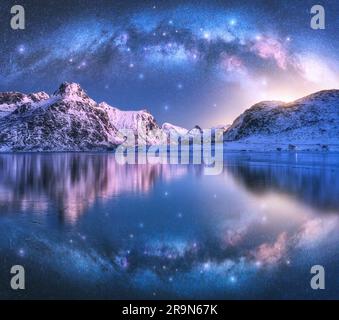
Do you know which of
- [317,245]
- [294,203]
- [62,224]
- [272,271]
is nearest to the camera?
[272,271]

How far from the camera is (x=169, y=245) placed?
16984 mm

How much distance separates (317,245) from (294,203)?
963 cm

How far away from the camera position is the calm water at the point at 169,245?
12.9 meters

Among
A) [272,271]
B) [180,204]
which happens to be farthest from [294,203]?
[272,271]

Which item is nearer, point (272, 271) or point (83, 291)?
point (83, 291)

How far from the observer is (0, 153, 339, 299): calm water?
42.5 feet

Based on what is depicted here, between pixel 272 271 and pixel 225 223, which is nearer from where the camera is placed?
pixel 272 271

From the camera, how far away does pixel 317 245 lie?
16766 millimetres
